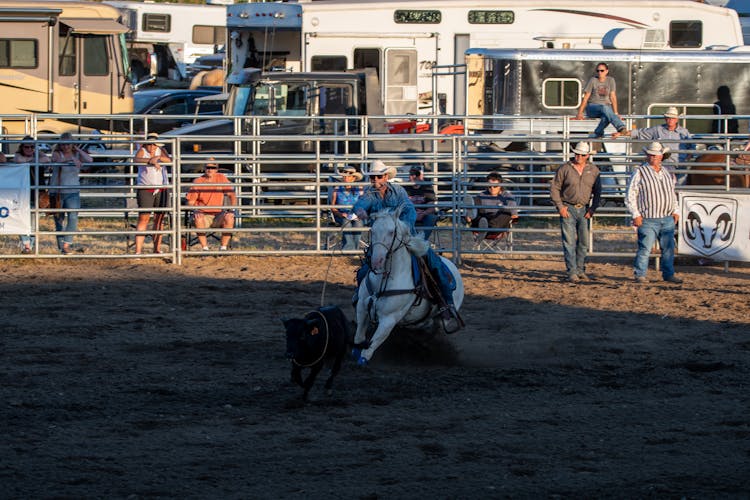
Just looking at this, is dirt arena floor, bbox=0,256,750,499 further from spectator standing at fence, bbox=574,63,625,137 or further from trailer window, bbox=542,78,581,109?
trailer window, bbox=542,78,581,109

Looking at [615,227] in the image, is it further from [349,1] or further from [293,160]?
[349,1]

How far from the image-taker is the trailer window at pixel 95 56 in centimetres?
2380

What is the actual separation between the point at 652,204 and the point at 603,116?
163 inches

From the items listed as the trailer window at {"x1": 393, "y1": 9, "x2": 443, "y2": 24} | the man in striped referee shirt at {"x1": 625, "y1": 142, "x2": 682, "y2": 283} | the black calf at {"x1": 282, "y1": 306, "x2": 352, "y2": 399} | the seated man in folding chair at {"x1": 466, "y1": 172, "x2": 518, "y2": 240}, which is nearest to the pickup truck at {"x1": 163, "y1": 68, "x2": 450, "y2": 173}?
the trailer window at {"x1": 393, "y1": 9, "x2": 443, "y2": 24}

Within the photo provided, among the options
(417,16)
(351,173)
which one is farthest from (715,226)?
(417,16)

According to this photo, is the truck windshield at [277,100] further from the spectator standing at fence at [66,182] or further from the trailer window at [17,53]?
the trailer window at [17,53]

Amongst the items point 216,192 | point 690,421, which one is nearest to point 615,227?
point 216,192

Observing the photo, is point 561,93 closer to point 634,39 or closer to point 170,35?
point 634,39

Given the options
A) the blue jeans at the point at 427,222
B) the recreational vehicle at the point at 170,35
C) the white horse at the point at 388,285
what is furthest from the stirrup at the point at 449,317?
the recreational vehicle at the point at 170,35

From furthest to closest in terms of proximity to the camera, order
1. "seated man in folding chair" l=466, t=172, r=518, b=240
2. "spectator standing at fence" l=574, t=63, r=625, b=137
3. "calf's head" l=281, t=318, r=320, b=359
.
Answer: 1. "spectator standing at fence" l=574, t=63, r=625, b=137
2. "seated man in folding chair" l=466, t=172, r=518, b=240
3. "calf's head" l=281, t=318, r=320, b=359

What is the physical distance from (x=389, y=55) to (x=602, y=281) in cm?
958

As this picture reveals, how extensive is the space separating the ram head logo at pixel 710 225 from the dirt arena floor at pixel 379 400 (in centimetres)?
82

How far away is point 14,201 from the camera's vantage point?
14.9 meters

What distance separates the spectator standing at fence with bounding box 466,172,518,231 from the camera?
15586mm
